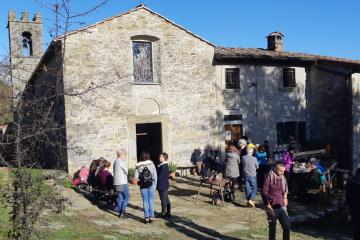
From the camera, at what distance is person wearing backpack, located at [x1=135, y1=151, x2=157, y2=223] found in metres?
9.18

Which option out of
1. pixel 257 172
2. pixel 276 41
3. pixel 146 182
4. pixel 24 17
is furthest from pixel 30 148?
pixel 24 17

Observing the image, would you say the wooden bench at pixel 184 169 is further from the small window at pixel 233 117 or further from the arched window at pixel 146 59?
the arched window at pixel 146 59

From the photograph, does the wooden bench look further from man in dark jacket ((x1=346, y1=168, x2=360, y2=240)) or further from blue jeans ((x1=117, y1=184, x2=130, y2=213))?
man in dark jacket ((x1=346, y1=168, x2=360, y2=240))

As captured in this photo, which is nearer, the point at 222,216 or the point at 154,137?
the point at 222,216

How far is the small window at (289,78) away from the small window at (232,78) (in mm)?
2802

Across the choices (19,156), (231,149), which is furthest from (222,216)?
(19,156)

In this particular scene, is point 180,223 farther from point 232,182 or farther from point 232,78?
point 232,78

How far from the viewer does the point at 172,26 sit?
650 inches

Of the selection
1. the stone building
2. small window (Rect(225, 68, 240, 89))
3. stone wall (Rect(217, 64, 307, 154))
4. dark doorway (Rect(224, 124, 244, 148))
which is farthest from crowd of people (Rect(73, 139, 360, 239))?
small window (Rect(225, 68, 240, 89))

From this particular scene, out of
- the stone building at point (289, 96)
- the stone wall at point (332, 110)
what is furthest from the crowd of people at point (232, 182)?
the stone wall at point (332, 110)

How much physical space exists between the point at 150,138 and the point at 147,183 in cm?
816

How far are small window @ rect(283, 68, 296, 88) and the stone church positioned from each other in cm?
5

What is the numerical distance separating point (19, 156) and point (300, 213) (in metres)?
8.67

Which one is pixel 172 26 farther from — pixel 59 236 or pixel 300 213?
pixel 59 236
